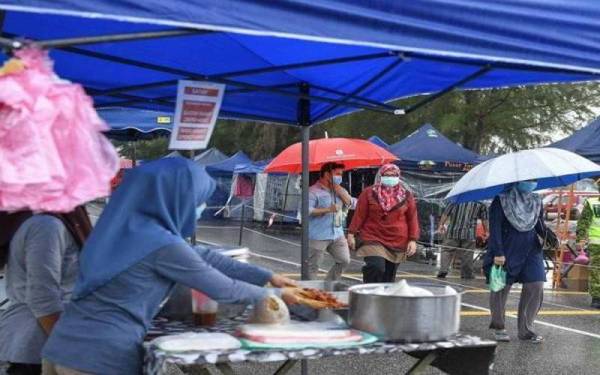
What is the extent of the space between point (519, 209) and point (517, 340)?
4.83 feet

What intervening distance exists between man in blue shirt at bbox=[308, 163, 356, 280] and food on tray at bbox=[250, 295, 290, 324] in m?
5.46

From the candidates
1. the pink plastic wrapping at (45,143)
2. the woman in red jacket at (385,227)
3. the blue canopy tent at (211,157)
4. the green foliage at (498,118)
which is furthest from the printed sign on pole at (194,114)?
the blue canopy tent at (211,157)

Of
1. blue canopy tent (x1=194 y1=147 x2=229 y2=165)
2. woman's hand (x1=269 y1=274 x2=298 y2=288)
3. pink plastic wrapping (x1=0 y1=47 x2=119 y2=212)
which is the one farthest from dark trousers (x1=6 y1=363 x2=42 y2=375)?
blue canopy tent (x1=194 y1=147 x2=229 y2=165)

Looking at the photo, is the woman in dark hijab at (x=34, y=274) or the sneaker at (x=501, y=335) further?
the sneaker at (x=501, y=335)

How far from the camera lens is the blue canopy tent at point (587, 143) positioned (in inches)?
428

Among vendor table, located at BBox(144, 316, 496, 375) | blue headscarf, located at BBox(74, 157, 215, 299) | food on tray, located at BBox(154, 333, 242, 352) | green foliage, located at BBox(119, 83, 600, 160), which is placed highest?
green foliage, located at BBox(119, 83, 600, 160)

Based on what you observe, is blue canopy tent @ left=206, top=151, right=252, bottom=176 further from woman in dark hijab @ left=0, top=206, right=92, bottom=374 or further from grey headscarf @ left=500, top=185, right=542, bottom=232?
woman in dark hijab @ left=0, top=206, right=92, bottom=374

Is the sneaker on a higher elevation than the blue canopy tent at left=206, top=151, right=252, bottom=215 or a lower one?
lower

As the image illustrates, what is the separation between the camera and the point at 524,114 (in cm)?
2375

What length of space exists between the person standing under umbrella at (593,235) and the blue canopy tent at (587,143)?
83cm

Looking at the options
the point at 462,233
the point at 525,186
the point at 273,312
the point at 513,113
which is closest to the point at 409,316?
the point at 273,312

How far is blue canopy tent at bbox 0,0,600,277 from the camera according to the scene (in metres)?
2.24

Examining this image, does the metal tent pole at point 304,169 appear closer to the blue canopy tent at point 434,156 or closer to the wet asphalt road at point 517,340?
the wet asphalt road at point 517,340

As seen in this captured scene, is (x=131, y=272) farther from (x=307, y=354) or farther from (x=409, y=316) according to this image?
(x=409, y=316)
